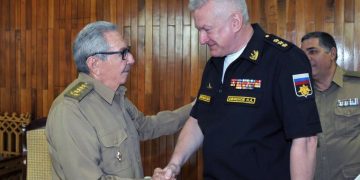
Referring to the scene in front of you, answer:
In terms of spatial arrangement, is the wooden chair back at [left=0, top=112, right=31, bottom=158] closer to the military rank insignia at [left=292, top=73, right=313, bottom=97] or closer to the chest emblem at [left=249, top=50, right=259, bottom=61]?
the chest emblem at [left=249, top=50, right=259, bottom=61]

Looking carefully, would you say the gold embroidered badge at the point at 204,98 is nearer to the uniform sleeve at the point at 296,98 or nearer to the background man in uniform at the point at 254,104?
the background man in uniform at the point at 254,104

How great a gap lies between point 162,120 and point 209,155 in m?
0.85

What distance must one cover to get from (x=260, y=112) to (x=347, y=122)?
3.60 feet

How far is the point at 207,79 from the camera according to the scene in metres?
1.66

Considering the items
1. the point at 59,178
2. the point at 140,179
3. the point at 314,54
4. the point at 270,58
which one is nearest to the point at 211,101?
the point at 270,58

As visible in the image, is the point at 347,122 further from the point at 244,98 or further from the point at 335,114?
the point at 244,98

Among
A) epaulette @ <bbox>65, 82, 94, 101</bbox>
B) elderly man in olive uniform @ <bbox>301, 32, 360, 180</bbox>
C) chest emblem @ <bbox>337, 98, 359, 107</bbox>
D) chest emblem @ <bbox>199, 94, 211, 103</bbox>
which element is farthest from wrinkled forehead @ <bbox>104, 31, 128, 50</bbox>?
chest emblem @ <bbox>337, 98, 359, 107</bbox>

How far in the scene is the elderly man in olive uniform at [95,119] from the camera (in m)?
1.63

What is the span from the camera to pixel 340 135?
220cm

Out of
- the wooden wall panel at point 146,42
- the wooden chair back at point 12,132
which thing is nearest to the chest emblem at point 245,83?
the wooden wall panel at point 146,42

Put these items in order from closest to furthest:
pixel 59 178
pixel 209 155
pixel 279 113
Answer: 1. pixel 279 113
2. pixel 209 155
3. pixel 59 178

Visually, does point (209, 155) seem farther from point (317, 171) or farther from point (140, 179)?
point (317, 171)

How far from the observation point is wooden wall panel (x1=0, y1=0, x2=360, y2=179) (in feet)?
10.8

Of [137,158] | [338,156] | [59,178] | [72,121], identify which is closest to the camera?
[72,121]
